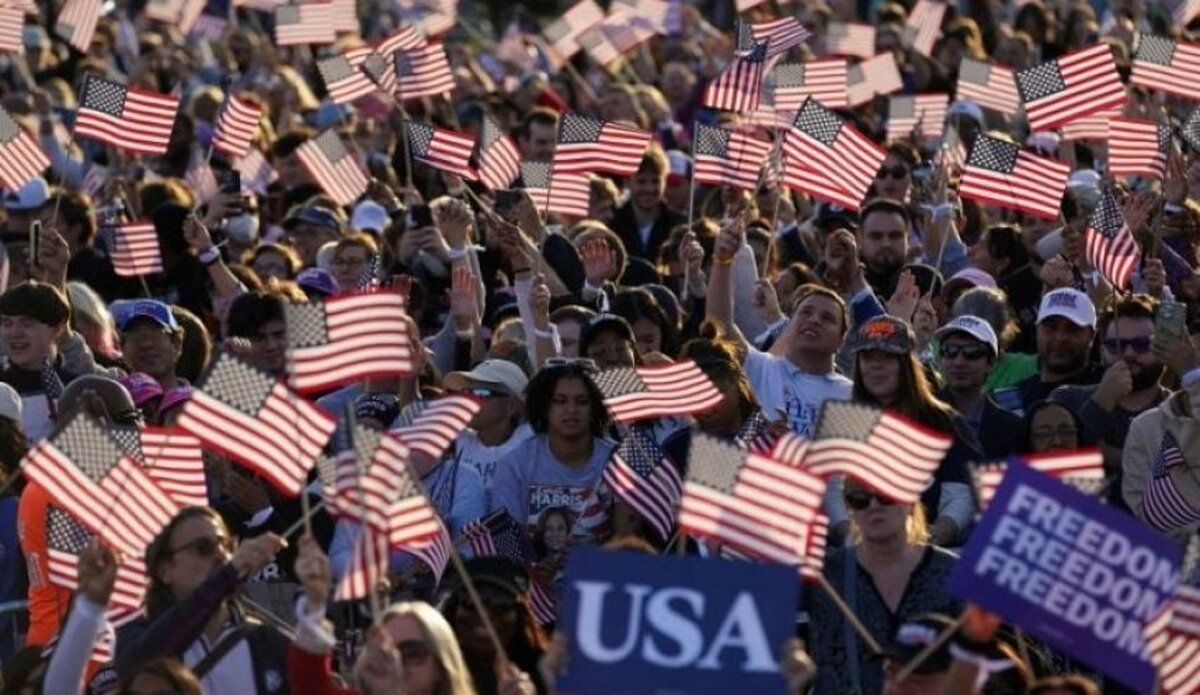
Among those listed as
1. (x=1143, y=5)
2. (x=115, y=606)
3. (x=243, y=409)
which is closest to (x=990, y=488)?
(x=243, y=409)

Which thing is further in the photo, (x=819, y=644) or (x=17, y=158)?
(x=17, y=158)

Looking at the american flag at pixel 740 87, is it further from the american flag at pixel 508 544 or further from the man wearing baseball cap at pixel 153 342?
the american flag at pixel 508 544

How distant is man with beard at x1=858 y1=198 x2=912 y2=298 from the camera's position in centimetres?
1817

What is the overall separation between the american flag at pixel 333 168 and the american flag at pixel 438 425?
7.44 meters

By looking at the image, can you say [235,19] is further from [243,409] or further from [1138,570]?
[1138,570]

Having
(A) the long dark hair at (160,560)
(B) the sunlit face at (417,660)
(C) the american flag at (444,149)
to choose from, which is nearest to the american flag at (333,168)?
(C) the american flag at (444,149)

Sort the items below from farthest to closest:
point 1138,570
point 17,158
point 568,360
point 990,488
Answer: point 17,158, point 568,360, point 990,488, point 1138,570

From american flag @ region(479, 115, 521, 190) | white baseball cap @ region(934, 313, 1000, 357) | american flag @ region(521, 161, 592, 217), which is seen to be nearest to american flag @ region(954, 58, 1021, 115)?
american flag @ region(479, 115, 521, 190)

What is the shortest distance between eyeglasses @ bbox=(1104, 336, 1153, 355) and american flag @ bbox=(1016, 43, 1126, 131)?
Answer: 14.4ft

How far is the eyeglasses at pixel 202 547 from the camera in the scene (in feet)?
38.3

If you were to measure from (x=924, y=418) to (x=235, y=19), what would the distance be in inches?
737

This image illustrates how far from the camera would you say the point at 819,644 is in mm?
12055

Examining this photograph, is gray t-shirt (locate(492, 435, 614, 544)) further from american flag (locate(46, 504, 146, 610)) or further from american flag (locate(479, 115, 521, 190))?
american flag (locate(479, 115, 521, 190))

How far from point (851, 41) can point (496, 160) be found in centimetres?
607
